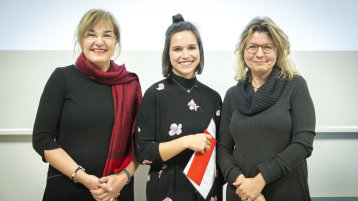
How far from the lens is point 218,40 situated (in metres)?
1.83

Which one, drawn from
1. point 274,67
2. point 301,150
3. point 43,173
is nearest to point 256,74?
point 274,67

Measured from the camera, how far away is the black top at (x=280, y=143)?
1.02m

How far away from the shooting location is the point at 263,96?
3.62ft

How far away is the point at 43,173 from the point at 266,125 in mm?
1668

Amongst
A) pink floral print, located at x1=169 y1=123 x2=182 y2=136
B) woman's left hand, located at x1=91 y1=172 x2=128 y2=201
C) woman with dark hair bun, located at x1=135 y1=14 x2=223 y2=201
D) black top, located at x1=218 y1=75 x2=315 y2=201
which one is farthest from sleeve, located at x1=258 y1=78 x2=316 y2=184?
woman's left hand, located at x1=91 y1=172 x2=128 y2=201

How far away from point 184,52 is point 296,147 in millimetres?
652

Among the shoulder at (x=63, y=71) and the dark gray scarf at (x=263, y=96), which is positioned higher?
the shoulder at (x=63, y=71)

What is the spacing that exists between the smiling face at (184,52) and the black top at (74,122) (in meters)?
0.40

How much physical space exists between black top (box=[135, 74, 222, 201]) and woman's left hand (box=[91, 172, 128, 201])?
0.12 metres

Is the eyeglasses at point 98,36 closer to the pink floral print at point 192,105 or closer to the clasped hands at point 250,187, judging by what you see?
the pink floral print at point 192,105

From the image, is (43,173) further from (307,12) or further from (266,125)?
(307,12)

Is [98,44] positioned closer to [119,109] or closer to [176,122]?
[119,109]

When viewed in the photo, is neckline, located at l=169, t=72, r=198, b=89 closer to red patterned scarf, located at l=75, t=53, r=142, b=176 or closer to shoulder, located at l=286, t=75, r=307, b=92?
red patterned scarf, located at l=75, t=53, r=142, b=176

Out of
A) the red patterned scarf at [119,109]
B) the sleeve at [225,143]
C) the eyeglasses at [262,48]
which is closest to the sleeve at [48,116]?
the red patterned scarf at [119,109]
